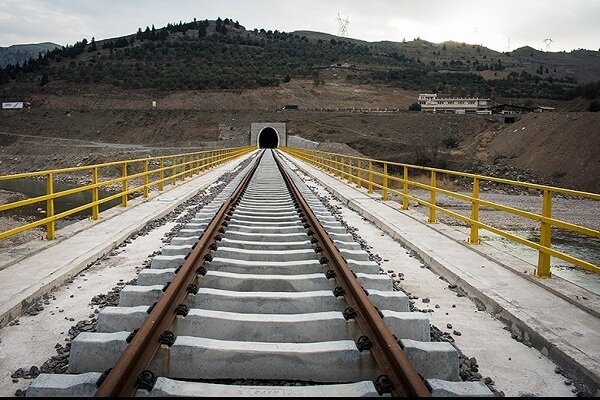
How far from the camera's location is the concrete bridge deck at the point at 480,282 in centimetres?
475

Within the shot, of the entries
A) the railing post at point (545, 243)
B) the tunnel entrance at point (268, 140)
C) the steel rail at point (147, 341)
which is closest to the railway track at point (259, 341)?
the steel rail at point (147, 341)

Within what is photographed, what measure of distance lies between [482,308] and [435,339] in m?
1.42

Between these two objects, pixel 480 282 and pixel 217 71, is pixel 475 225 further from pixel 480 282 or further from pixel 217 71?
pixel 217 71

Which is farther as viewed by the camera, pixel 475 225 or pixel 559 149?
pixel 559 149

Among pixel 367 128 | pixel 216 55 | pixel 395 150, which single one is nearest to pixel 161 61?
pixel 216 55

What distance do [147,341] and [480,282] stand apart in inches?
173

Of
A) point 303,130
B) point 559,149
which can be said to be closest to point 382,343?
point 559,149

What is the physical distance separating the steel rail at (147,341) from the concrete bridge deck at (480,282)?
176 centimetres

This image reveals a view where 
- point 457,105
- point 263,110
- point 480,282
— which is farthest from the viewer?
point 457,105

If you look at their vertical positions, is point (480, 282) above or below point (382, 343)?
below

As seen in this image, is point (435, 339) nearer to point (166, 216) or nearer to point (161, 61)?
point (166, 216)

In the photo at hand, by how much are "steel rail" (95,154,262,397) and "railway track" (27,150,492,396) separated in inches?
0.4

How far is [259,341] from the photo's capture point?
4445 mm

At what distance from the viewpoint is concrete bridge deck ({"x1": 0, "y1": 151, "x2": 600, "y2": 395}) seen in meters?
4.75
